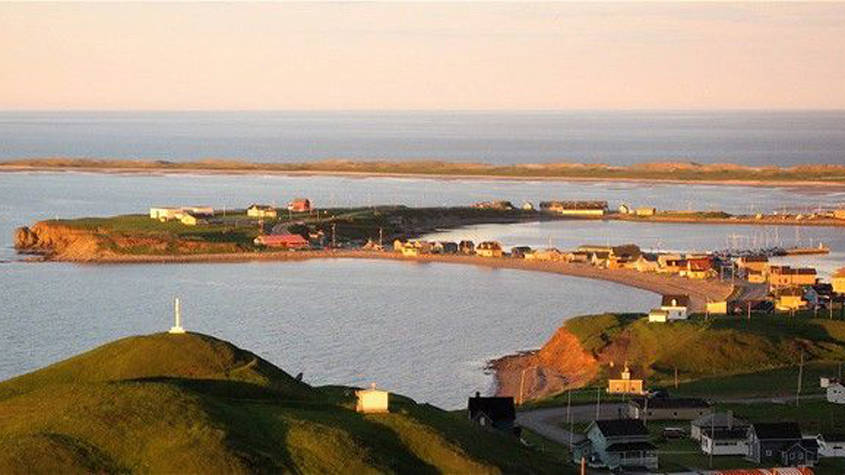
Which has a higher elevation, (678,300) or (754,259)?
(754,259)

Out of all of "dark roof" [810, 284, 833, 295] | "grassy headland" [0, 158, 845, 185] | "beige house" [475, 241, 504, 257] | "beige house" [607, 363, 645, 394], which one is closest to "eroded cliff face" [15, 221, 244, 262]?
"beige house" [475, 241, 504, 257]

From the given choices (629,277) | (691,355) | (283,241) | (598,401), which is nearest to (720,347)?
(691,355)

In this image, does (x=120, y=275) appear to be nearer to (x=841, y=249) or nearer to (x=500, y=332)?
(x=500, y=332)

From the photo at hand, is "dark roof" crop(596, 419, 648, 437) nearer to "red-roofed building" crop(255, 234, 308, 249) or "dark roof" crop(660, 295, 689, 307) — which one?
"dark roof" crop(660, 295, 689, 307)

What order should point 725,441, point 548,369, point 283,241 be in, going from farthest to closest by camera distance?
point 283,241
point 548,369
point 725,441

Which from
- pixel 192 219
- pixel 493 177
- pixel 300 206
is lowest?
pixel 192 219

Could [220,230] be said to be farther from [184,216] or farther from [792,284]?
[792,284]

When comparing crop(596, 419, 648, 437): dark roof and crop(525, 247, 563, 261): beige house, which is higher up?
crop(525, 247, 563, 261): beige house
